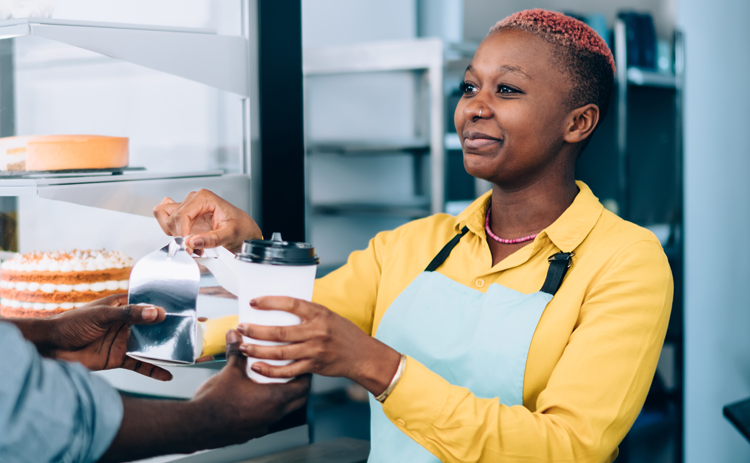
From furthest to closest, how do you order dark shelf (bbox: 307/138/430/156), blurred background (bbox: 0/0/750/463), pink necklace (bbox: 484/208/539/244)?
dark shelf (bbox: 307/138/430/156) < blurred background (bbox: 0/0/750/463) < pink necklace (bbox: 484/208/539/244)

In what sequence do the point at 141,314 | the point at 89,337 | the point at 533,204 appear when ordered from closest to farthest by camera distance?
the point at 141,314 < the point at 89,337 < the point at 533,204

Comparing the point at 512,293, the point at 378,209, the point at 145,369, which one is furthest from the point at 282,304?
the point at 378,209

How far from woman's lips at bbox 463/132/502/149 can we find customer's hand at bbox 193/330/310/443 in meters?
0.56

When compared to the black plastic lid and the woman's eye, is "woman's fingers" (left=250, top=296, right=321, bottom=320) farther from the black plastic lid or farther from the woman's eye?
the woman's eye

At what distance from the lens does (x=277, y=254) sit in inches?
32.1

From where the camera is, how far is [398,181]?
375 cm

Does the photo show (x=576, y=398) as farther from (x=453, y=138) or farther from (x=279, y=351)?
(x=453, y=138)

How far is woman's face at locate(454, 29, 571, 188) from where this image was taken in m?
1.21

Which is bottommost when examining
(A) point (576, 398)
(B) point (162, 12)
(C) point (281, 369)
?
(A) point (576, 398)

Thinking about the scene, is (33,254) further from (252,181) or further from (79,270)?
(252,181)

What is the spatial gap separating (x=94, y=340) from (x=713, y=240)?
2609mm

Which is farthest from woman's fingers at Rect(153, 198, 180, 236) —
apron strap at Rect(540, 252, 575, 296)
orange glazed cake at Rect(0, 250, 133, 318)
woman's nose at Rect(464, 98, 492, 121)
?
apron strap at Rect(540, 252, 575, 296)

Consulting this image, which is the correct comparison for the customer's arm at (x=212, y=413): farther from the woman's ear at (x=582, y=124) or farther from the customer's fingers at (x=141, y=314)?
the woman's ear at (x=582, y=124)

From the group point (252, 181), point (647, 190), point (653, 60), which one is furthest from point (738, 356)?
point (252, 181)
